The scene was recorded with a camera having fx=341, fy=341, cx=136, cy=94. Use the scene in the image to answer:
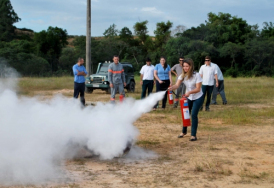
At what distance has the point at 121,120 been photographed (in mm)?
6578

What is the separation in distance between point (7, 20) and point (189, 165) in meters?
56.1

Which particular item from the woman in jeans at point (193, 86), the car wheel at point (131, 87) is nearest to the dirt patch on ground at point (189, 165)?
A: the woman in jeans at point (193, 86)

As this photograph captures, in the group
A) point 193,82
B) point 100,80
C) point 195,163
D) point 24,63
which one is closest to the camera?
point 195,163

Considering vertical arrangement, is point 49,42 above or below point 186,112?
above

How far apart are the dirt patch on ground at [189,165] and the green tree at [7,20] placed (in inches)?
2014

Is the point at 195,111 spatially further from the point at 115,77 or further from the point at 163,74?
the point at 163,74

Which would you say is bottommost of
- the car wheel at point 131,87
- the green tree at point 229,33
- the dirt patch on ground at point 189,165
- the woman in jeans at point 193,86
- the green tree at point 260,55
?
the dirt patch on ground at point 189,165

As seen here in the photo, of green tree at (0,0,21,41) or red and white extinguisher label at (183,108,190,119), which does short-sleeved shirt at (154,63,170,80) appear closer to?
red and white extinguisher label at (183,108,190,119)

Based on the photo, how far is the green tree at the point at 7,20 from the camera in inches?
2147

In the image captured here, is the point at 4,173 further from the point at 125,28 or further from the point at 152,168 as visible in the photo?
the point at 125,28

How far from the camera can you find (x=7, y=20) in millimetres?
55875

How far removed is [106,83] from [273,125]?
1202 cm

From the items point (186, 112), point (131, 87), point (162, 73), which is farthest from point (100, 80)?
point (186, 112)

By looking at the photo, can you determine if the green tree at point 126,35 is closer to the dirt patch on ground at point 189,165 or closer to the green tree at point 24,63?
the green tree at point 24,63
